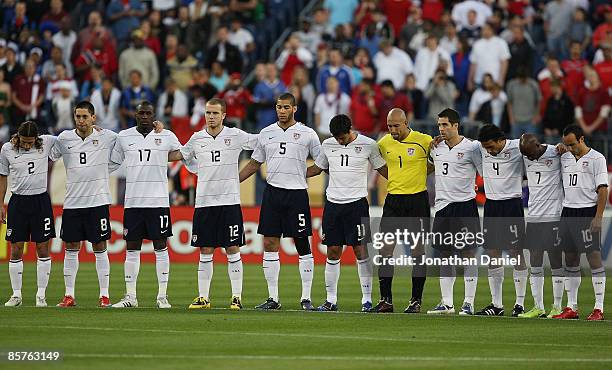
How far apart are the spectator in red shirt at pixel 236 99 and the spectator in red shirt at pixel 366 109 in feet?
8.26

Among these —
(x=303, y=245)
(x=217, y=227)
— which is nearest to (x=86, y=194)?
(x=217, y=227)

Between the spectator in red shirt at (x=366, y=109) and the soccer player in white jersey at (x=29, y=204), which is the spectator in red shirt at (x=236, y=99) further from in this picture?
the soccer player in white jersey at (x=29, y=204)

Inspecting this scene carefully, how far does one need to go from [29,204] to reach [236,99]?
12.6 meters

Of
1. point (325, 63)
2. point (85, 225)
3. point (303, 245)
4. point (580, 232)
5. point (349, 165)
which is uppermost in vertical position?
point (325, 63)

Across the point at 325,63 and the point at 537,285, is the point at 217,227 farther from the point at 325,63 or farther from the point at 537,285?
the point at 325,63

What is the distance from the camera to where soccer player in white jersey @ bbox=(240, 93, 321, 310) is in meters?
20.0

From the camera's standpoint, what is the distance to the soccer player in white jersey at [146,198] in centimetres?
2005

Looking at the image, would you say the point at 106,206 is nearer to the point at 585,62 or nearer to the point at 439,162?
the point at 439,162

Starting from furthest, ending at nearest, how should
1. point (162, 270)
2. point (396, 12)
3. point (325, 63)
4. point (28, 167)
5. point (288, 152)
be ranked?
point (396, 12) → point (325, 63) → point (28, 167) → point (162, 270) → point (288, 152)

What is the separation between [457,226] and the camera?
19641 millimetres

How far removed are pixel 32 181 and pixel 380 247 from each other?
513 centimetres

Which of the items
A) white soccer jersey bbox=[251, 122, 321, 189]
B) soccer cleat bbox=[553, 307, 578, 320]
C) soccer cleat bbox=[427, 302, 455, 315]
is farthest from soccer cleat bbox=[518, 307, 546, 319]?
white soccer jersey bbox=[251, 122, 321, 189]

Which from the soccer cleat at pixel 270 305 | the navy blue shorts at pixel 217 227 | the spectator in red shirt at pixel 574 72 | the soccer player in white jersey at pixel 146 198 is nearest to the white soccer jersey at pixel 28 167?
the soccer player in white jersey at pixel 146 198

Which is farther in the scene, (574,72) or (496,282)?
(574,72)
